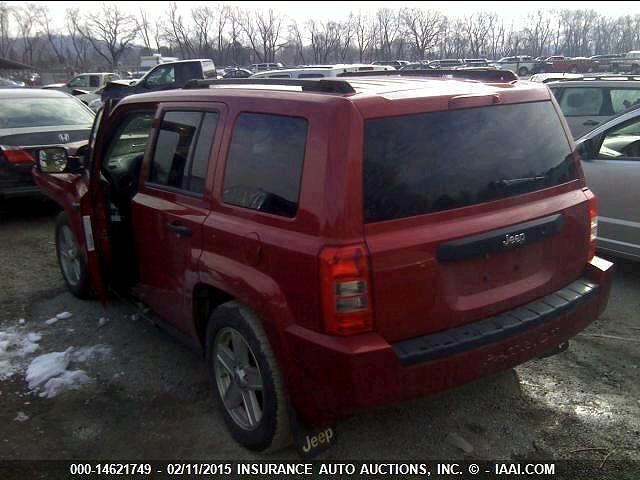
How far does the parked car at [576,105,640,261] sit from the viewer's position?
4910mm

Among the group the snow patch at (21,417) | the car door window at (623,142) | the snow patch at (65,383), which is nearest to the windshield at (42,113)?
the snow patch at (65,383)

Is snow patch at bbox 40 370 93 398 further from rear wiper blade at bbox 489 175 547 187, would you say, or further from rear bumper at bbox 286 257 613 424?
rear wiper blade at bbox 489 175 547 187

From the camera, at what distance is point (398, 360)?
234 centimetres

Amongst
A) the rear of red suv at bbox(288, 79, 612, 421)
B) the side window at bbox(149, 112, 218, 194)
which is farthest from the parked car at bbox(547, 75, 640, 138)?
the side window at bbox(149, 112, 218, 194)

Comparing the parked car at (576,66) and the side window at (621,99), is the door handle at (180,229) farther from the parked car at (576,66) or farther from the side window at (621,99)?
the parked car at (576,66)

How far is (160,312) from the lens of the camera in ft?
12.2

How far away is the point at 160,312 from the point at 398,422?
5.40ft

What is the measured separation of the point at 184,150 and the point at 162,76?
16.7 metres

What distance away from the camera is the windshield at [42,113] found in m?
7.88

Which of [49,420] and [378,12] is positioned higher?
[378,12]

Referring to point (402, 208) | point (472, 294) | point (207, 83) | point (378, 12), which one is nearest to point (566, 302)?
point (472, 294)

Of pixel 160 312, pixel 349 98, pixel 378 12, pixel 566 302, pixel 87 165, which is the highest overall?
pixel 378 12

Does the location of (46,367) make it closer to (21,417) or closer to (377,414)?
(21,417)

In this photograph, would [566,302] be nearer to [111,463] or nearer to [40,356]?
[111,463]
